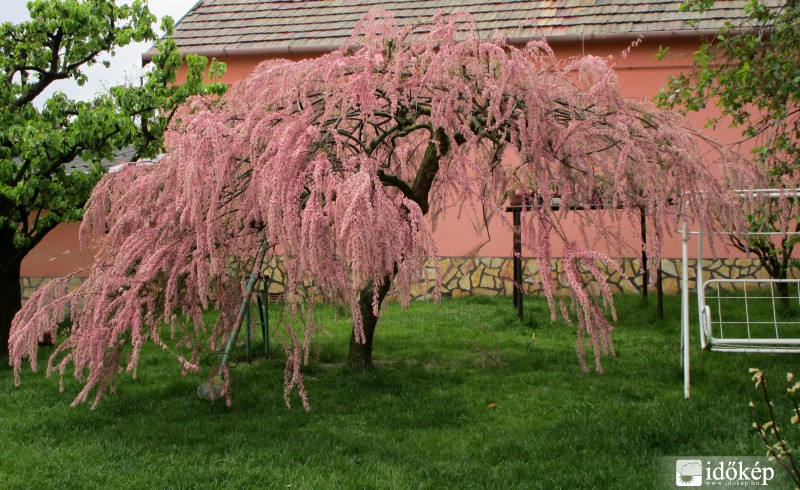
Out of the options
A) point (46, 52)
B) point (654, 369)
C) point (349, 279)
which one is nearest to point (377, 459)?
point (349, 279)

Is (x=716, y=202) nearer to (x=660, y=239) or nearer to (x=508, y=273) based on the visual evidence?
(x=660, y=239)

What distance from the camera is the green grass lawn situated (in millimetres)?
4852

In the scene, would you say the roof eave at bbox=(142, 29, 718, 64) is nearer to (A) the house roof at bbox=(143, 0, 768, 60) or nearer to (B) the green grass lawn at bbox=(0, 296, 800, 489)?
(A) the house roof at bbox=(143, 0, 768, 60)

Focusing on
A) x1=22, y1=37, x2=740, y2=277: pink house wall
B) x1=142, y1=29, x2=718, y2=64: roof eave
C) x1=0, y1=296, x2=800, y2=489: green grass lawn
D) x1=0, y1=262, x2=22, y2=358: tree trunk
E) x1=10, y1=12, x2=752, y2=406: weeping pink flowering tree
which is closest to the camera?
x1=10, y1=12, x2=752, y2=406: weeping pink flowering tree

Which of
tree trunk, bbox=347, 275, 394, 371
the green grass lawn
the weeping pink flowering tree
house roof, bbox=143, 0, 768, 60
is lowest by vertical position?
the green grass lawn

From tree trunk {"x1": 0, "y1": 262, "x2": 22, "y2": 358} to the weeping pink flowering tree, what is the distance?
9.70 ft

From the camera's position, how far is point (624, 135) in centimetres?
494

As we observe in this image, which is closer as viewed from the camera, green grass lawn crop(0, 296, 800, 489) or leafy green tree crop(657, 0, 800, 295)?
green grass lawn crop(0, 296, 800, 489)

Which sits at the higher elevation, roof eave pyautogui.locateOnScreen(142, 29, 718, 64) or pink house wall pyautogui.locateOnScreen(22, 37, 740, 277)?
roof eave pyautogui.locateOnScreen(142, 29, 718, 64)

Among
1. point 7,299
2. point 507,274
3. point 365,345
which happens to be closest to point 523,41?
point 507,274

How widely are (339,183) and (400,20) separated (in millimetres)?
8570

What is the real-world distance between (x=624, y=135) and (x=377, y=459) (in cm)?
247

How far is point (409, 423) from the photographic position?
5.79 m

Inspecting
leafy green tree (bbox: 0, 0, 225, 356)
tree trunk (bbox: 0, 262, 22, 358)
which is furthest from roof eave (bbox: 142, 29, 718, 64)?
tree trunk (bbox: 0, 262, 22, 358)
